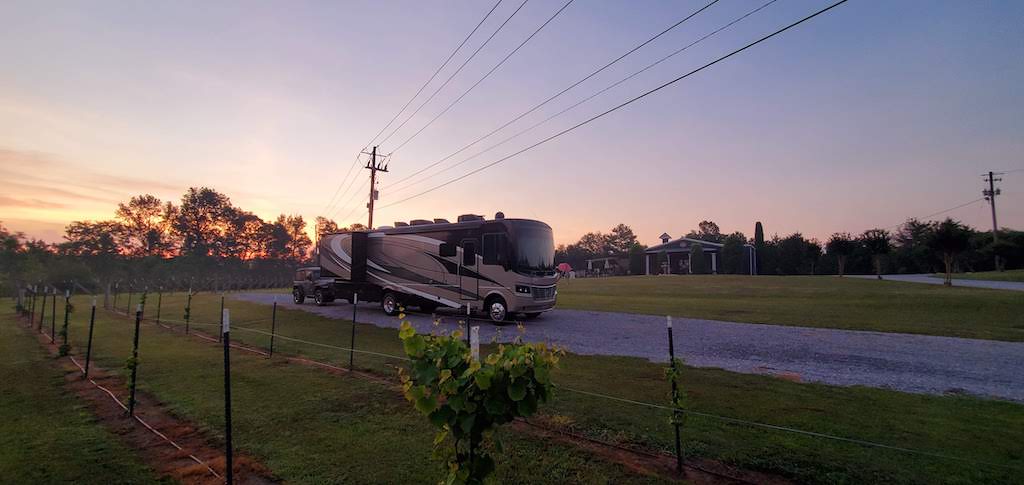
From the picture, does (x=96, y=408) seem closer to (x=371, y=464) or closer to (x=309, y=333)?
(x=371, y=464)

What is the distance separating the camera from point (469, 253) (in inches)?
598

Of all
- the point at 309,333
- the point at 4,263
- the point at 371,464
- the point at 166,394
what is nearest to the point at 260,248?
the point at 4,263

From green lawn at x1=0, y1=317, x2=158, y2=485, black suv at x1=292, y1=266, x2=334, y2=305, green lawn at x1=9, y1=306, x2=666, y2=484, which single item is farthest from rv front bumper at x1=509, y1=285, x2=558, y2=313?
black suv at x1=292, y1=266, x2=334, y2=305

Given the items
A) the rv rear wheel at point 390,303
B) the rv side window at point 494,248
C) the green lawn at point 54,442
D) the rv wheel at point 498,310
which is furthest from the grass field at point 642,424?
the rv rear wheel at point 390,303

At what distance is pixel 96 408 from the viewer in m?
6.59

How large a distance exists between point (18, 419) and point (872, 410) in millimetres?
11898

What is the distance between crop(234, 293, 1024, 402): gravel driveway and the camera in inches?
289

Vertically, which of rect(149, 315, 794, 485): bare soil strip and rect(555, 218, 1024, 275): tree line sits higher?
rect(555, 218, 1024, 275): tree line

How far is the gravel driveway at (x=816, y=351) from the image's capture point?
7344 millimetres

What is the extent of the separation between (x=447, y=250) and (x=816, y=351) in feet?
37.3

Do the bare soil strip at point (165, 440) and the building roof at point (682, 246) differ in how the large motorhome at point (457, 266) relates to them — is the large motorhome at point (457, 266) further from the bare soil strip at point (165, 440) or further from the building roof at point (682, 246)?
the building roof at point (682, 246)

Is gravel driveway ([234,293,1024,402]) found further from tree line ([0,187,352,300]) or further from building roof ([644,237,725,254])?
building roof ([644,237,725,254])

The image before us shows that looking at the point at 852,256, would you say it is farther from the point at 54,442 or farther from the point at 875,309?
the point at 54,442

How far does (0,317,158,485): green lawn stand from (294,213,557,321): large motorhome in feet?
29.4
